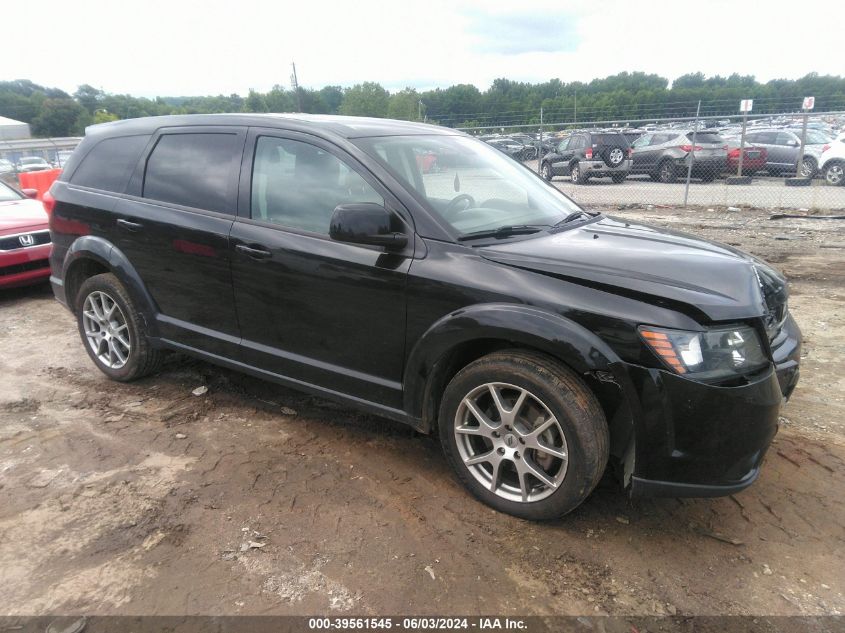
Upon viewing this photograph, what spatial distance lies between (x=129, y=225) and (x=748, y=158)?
1795cm

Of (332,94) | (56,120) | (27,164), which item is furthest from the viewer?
(332,94)

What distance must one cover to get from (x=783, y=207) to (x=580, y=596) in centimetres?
1265

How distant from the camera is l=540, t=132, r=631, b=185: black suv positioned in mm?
18156

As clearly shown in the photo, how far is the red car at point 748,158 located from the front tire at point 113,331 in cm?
1739

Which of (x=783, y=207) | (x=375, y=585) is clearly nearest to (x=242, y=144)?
(x=375, y=585)

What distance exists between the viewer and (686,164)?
16938 mm

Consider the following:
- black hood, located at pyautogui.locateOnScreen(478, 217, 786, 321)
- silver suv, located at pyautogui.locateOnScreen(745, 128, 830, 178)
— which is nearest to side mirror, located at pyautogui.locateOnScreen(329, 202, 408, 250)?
Answer: black hood, located at pyautogui.locateOnScreen(478, 217, 786, 321)

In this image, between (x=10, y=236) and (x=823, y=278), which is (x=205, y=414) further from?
(x=823, y=278)

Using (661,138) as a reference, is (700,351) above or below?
below

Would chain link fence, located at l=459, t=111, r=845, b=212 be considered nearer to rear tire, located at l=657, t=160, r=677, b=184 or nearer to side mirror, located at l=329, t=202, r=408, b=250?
rear tire, located at l=657, t=160, r=677, b=184

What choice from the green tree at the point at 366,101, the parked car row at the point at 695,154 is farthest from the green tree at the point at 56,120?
the parked car row at the point at 695,154

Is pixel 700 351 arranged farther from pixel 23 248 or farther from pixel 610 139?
pixel 610 139

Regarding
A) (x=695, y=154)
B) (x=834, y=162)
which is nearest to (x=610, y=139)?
(x=695, y=154)

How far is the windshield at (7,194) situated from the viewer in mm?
7486
